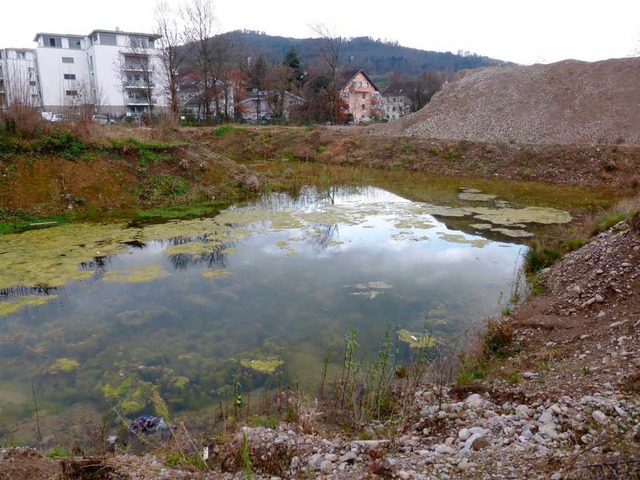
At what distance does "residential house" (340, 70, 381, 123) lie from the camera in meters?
57.0

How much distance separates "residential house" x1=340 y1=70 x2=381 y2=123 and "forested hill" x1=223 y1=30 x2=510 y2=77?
39.7 m

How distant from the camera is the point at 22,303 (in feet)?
25.1

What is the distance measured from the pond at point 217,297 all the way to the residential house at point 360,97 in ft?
153

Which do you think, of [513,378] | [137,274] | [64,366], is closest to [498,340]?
[513,378]

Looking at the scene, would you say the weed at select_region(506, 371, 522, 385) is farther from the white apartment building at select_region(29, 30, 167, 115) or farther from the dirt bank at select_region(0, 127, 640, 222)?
the white apartment building at select_region(29, 30, 167, 115)

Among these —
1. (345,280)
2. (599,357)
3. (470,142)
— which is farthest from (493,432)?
(470,142)

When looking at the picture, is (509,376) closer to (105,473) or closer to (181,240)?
(105,473)

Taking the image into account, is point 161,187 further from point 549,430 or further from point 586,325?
point 549,430

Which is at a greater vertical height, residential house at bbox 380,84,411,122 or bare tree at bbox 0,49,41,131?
residential house at bbox 380,84,411,122

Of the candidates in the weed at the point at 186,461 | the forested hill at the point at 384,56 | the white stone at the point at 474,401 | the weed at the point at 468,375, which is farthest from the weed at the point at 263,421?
the forested hill at the point at 384,56

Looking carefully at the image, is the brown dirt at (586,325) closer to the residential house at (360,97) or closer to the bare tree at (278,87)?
the bare tree at (278,87)

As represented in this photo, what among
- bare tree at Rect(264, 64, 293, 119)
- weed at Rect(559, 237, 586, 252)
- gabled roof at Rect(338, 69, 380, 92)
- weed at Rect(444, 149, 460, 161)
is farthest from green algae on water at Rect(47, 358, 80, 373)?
gabled roof at Rect(338, 69, 380, 92)

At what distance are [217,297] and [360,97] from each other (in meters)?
56.6

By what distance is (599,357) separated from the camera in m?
4.73
